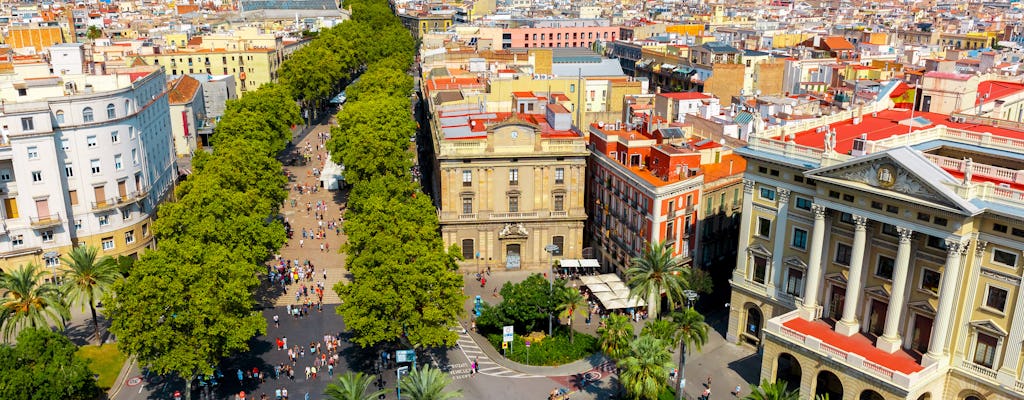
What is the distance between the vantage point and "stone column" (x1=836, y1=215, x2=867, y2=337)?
53719 millimetres

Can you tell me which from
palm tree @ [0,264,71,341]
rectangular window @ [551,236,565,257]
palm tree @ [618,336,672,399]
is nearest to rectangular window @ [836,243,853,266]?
palm tree @ [618,336,672,399]

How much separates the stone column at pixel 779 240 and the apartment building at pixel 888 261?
3.6 inches

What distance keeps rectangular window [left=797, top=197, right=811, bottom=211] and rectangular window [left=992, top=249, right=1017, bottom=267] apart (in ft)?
42.0

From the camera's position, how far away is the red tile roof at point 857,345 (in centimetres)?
5281

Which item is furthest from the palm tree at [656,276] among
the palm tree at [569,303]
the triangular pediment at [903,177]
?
the triangular pediment at [903,177]

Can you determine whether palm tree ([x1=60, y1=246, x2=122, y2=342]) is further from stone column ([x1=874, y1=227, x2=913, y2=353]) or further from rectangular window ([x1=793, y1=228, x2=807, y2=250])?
stone column ([x1=874, y1=227, x2=913, y2=353])

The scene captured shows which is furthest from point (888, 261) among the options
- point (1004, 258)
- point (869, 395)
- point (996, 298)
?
point (869, 395)

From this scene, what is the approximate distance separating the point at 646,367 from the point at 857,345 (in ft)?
50.6

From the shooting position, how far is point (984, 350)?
51.4m

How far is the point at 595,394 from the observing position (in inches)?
2387

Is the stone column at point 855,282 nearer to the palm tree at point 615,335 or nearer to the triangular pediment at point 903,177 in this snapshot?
the triangular pediment at point 903,177

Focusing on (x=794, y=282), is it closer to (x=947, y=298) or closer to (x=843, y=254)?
(x=843, y=254)

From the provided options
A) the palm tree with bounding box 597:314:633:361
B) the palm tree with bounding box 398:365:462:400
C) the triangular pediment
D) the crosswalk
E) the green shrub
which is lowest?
the crosswalk

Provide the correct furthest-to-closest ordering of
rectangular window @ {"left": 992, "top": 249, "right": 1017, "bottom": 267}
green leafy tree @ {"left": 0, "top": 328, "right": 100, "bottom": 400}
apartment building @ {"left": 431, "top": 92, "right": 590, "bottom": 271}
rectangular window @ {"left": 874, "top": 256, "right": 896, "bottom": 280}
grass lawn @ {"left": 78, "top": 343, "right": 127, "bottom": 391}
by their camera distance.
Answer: apartment building @ {"left": 431, "top": 92, "right": 590, "bottom": 271}
grass lawn @ {"left": 78, "top": 343, "right": 127, "bottom": 391}
rectangular window @ {"left": 874, "top": 256, "right": 896, "bottom": 280}
green leafy tree @ {"left": 0, "top": 328, "right": 100, "bottom": 400}
rectangular window @ {"left": 992, "top": 249, "right": 1017, "bottom": 267}
